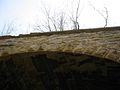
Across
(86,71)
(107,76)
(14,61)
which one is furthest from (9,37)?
(107,76)

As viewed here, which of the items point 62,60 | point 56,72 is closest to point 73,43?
point 62,60

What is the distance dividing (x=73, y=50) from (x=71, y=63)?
2.75ft

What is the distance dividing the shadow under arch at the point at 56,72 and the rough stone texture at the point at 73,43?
0.48ft

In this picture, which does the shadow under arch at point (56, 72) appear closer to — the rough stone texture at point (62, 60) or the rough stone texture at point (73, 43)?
the rough stone texture at point (62, 60)

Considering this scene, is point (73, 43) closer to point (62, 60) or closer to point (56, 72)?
point (62, 60)

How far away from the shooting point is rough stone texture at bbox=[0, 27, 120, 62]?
5.15 m

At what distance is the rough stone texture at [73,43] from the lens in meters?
5.15

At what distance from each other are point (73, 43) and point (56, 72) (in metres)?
1.38

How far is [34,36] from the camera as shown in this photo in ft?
21.5

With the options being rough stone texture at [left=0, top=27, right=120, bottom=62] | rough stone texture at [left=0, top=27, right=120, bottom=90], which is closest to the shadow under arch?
rough stone texture at [left=0, top=27, right=120, bottom=90]

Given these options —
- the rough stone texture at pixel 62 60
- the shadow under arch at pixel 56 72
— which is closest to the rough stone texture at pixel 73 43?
the rough stone texture at pixel 62 60

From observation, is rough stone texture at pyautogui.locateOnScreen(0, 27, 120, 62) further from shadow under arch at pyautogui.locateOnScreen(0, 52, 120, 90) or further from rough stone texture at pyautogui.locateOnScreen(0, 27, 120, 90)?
shadow under arch at pyautogui.locateOnScreen(0, 52, 120, 90)

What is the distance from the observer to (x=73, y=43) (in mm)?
5637

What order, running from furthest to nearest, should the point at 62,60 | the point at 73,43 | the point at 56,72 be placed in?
the point at 56,72
the point at 62,60
the point at 73,43
